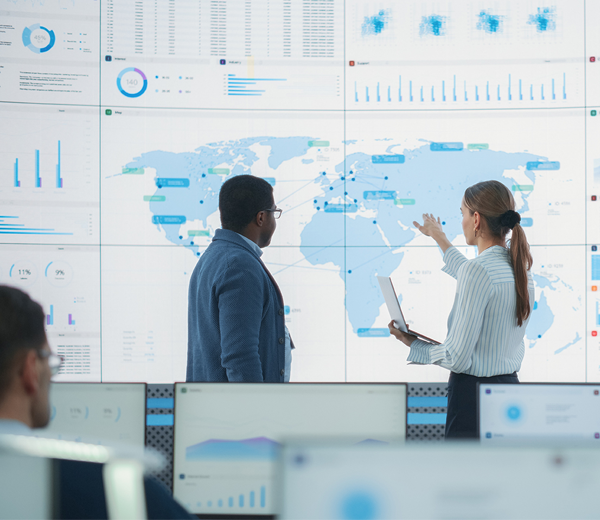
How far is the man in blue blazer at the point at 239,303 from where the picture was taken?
5.22 ft

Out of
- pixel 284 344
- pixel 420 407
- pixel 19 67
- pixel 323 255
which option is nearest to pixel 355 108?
pixel 323 255

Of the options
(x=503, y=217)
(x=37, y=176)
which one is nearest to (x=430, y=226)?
(x=503, y=217)

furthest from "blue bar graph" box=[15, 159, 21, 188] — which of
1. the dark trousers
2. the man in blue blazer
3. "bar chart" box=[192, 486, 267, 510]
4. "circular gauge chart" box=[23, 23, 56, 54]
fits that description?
the dark trousers

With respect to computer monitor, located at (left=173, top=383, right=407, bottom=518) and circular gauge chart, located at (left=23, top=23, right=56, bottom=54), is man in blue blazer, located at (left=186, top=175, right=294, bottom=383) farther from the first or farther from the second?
circular gauge chart, located at (left=23, top=23, right=56, bottom=54)

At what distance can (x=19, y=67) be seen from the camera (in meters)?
2.36

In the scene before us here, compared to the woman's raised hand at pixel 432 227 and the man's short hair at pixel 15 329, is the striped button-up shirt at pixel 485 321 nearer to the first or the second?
the woman's raised hand at pixel 432 227

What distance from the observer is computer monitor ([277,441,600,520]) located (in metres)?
0.60

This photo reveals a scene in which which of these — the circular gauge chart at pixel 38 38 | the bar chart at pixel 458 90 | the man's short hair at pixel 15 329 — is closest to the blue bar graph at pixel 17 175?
the circular gauge chart at pixel 38 38

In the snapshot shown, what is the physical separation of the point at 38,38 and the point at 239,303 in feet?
6.00

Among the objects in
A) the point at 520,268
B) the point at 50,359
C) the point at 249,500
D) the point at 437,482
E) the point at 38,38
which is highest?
the point at 38,38

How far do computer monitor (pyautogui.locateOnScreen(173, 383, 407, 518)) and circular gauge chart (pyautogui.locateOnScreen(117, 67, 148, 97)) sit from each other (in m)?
1.77

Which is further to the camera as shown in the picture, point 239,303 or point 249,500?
point 239,303

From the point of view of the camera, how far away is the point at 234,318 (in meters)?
1.59

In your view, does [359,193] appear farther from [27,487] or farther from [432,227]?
[27,487]
